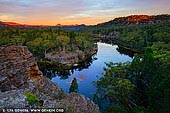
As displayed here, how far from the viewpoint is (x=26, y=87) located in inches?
1177

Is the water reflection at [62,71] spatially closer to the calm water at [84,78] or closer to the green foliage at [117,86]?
the calm water at [84,78]

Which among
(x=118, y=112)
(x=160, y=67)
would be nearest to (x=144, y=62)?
(x=160, y=67)

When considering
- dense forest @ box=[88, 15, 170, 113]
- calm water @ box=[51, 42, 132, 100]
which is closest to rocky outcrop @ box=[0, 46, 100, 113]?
dense forest @ box=[88, 15, 170, 113]

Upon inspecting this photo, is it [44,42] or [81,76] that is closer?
[81,76]

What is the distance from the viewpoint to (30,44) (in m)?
101

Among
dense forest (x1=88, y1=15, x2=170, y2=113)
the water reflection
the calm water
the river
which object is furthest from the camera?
the water reflection

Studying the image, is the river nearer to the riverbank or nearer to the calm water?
the calm water

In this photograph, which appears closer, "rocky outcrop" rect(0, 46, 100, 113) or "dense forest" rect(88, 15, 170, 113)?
"rocky outcrop" rect(0, 46, 100, 113)

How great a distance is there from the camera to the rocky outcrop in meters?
24.4

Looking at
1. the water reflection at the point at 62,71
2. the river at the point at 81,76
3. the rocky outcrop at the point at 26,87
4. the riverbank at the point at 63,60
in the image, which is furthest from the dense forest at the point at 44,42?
the rocky outcrop at the point at 26,87

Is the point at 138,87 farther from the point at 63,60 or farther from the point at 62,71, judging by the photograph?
the point at 63,60

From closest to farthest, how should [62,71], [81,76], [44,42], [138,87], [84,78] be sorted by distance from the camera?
[138,87] → [84,78] → [81,76] → [62,71] → [44,42]

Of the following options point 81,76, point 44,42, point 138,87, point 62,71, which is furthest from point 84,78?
point 44,42

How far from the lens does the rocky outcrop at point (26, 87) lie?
24.4m
